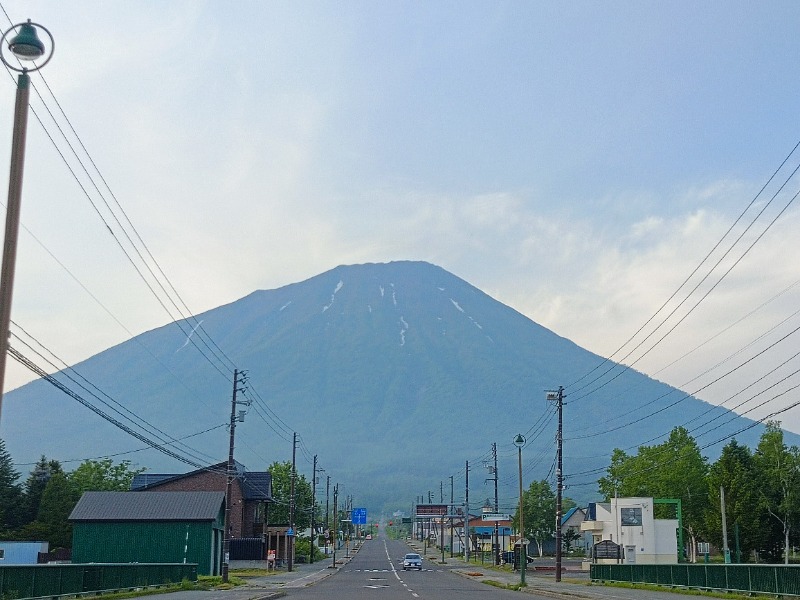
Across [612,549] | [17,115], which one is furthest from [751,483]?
[17,115]

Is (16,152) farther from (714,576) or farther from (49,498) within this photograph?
(49,498)

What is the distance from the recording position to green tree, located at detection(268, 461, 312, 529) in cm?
12738

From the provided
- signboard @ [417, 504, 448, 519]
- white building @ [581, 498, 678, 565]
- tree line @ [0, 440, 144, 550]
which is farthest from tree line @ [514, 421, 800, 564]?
tree line @ [0, 440, 144, 550]

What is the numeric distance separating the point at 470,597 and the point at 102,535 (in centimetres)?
3530

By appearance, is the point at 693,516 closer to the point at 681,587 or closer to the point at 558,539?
the point at 558,539

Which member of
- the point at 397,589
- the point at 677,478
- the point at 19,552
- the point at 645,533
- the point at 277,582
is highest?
the point at 677,478

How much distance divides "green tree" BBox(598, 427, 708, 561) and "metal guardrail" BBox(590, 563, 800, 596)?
46.8 m

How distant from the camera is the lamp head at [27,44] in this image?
45.3ft

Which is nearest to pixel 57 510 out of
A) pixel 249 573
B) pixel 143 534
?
pixel 249 573

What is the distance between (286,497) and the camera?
130 metres

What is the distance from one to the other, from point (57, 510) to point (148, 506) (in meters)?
33.4

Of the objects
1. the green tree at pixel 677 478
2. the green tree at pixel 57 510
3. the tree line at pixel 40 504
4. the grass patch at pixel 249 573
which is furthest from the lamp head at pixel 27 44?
the green tree at pixel 677 478

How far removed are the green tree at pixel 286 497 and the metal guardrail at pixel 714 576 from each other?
6858 centimetres

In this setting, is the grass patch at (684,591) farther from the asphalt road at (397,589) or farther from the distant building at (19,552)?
the distant building at (19,552)
